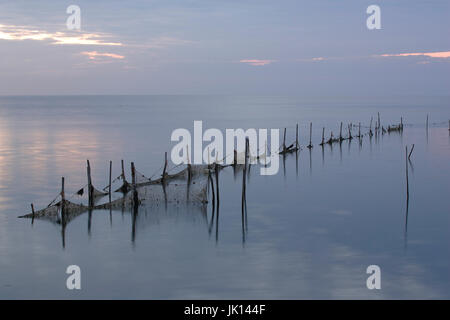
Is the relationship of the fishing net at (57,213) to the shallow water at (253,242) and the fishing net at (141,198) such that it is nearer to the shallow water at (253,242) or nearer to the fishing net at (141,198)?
the fishing net at (141,198)

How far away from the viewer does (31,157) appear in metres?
44.4

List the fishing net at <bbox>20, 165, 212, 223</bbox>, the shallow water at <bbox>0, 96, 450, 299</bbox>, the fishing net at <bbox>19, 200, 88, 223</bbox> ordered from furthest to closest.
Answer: the fishing net at <bbox>20, 165, 212, 223</bbox>
the fishing net at <bbox>19, 200, 88, 223</bbox>
the shallow water at <bbox>0, 96, 450, 299</bbox>

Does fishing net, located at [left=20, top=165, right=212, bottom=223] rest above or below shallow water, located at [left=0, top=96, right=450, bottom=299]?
above

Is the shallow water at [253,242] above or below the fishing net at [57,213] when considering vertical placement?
below

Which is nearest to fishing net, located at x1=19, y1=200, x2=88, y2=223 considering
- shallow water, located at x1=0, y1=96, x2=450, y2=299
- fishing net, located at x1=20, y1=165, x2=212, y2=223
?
fishing net, located at x1=20, y1=165, x2=212, y2=223

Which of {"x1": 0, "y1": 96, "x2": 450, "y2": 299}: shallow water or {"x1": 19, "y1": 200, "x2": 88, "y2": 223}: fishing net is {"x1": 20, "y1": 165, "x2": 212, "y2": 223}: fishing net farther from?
{"x1": 0, "y1": 96, "x2": 450, "y2": 299}: shallow water

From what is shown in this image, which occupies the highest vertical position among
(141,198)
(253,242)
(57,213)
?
(141,198)

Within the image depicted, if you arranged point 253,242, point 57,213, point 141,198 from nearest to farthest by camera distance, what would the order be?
point 253,242, point 57,213, point 141,198

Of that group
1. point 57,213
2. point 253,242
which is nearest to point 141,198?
point 57,213

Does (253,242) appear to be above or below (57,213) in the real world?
below

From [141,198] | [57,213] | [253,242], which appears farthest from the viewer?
[141,198]

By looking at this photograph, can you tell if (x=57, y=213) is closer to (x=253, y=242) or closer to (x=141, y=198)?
(x=141, y=198)

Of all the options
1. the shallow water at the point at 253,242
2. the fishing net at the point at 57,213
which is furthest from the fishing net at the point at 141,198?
the shallow water at the point at 253,242

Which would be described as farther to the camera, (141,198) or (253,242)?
(141,198)
